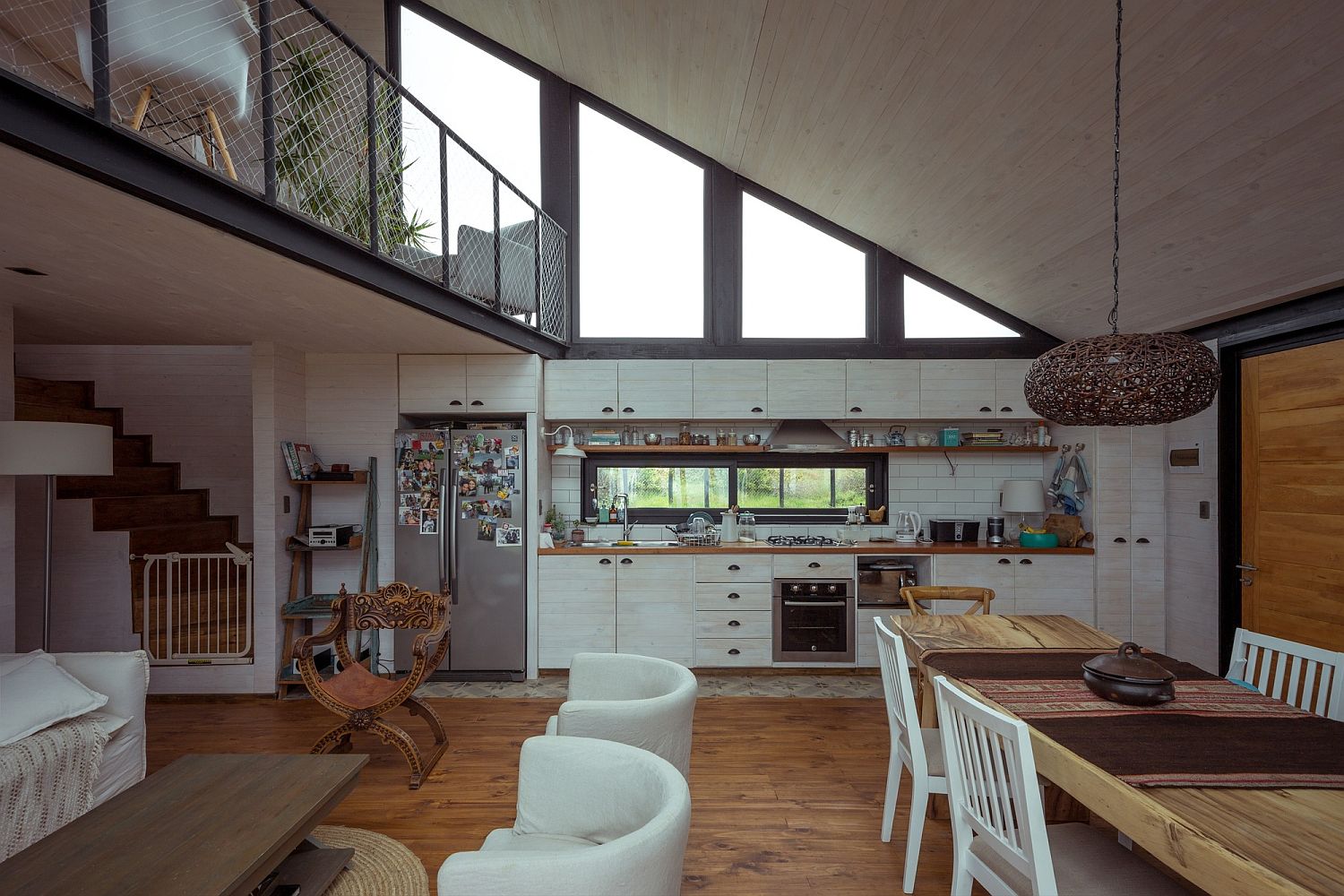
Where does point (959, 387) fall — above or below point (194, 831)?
above

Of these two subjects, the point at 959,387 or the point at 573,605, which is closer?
the point at 573,605

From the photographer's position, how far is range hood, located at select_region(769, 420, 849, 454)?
4.94 metres

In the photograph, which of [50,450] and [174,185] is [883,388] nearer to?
[174,185]

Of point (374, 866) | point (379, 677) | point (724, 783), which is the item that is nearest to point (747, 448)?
point (724, 783)

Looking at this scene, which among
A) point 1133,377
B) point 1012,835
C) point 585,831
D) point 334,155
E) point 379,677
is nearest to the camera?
point 1012,835

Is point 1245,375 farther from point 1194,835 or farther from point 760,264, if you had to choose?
point 1194,835

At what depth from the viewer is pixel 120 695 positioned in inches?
112

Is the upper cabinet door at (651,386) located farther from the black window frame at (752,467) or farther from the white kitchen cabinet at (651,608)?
the white kitchen cabinet at (651,608)

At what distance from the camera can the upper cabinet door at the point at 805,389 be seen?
16.3 feet

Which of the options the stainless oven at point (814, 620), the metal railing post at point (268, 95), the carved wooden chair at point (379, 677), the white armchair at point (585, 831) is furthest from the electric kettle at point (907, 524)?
the metal railing post at point (268, 95)

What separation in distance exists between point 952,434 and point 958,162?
2.23m

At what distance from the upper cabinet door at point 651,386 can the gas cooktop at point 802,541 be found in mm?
1224

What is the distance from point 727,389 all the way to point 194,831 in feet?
12.8

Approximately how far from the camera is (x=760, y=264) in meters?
5.21
